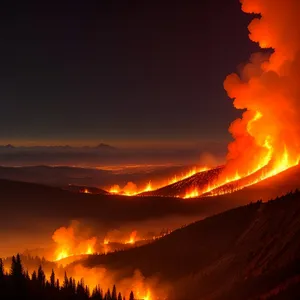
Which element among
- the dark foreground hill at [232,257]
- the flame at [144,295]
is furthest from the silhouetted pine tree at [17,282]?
the dark foreground hill at [232,257]

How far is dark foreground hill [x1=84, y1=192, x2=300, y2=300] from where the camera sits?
384 ft

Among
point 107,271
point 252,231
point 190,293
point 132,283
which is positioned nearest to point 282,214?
point 252,231

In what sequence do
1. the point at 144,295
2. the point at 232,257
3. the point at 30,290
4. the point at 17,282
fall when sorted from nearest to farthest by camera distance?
the point at 30,290 < the point at 17,282 < the point at 232,257 < the point at 144,295

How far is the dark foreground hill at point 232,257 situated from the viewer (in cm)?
11694

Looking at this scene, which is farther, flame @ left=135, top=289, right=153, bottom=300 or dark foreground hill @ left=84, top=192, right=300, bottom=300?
flame @ left=135, top=289, right=153, bottom=300

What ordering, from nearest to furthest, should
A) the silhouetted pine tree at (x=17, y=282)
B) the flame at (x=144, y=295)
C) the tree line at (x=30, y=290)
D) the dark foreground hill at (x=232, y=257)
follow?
the tree line at (x=30, y=290) → the silhouetted pine tree at (x=17, y=282) → the dark foreground hill at (x=232, y=257) → the flame at (x=144, y=295)

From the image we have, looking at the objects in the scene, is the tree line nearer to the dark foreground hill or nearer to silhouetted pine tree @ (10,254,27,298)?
silhouetted pine tree @ (10,254,27,298)

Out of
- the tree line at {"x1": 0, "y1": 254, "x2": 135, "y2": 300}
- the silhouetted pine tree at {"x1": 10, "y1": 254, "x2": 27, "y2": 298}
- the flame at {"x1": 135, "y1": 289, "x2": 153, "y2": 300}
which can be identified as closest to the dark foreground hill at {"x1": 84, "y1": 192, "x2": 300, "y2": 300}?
the flame at {"x1": 135, "y1": 289, "x2": 153, "y2": 300}

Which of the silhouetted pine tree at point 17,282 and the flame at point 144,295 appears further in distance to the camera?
the flame at point 144,295

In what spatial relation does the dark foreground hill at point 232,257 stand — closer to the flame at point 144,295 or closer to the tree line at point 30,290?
the flame at point 144,295

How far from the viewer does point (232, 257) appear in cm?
14400

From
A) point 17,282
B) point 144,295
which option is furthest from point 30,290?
point 144,295

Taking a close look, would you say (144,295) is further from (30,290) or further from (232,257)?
(30,290)

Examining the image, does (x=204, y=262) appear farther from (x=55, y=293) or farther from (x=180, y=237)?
(x=55, y=293)
